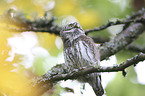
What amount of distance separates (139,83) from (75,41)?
1975 mm

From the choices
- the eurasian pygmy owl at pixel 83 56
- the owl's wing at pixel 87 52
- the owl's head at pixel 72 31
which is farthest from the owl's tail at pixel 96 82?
the owl's head at pixel 72 31

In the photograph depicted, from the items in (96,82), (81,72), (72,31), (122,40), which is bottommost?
(81,72)

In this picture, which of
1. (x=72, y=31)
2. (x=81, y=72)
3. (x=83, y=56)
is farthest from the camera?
(x=72, y=31)

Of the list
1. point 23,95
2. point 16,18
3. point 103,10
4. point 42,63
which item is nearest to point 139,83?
point 103,10

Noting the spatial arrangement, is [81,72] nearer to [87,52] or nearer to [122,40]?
[87,52]

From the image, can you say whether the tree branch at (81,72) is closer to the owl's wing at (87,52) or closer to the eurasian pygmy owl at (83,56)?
the eurasian pygmy owl at (83,56)

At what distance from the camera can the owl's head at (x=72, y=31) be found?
3.91m

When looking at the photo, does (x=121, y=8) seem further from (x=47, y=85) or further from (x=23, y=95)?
(x=23, y=95)

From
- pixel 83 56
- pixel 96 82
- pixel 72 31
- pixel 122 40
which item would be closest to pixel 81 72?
pixel 83 56

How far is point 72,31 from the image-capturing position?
3.98 meters

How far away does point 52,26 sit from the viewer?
4.46 metres

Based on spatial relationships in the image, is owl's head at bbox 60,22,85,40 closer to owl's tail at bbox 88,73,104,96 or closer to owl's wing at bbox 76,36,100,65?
owl's wing at bbox 76,36,100,65

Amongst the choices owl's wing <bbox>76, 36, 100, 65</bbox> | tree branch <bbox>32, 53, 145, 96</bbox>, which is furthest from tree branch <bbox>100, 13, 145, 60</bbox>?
tree branch <bbox>32, 53, 145, 96</bbox>

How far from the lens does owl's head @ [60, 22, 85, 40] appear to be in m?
3.91
